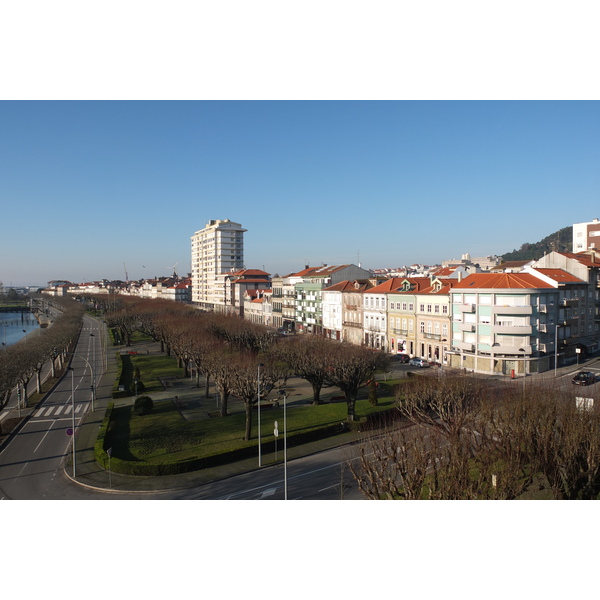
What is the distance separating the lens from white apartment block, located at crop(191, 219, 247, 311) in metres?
146

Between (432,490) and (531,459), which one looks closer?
(432,490)

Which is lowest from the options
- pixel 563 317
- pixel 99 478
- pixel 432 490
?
pixel 99 478

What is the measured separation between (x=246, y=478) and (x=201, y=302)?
14149 cm

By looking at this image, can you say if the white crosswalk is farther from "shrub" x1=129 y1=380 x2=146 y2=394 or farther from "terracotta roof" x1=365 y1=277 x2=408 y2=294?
"terracotta roof" x1=365 y1=277 x2=408 y2=294

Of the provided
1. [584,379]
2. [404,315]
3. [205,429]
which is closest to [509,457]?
[205,429]

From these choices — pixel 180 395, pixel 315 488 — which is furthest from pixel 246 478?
pixel 180 395

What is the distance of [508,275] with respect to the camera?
160 ft

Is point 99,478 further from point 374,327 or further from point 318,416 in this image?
point 374,327

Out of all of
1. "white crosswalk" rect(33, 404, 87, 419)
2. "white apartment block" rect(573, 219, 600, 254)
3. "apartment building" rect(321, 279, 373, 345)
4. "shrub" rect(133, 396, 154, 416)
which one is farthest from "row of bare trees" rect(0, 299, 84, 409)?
"white apartment block" rect(573, 219, 600, 254)

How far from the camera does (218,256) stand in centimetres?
14712

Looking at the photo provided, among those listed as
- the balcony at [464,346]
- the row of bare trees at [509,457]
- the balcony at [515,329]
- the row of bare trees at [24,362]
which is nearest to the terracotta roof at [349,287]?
the balcony at [464,346]

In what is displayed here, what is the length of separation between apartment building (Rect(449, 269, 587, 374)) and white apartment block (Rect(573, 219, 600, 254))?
34244 millimetres

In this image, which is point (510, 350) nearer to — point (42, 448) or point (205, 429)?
point (205, 429)

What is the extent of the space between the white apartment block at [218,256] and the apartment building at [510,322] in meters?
98.3
